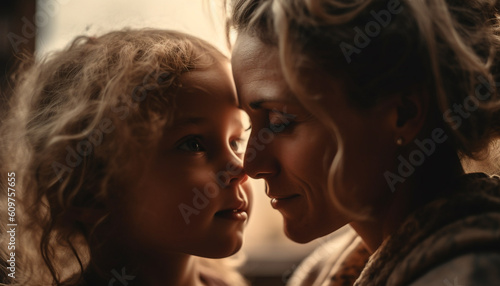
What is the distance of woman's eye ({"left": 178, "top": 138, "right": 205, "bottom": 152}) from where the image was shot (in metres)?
1.09

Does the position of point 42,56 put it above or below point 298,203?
above

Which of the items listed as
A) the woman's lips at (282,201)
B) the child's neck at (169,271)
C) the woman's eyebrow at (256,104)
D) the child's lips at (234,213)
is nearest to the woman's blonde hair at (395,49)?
the woman's eyebrow at (256,104)

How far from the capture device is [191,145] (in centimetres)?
110

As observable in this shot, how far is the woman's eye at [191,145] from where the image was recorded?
109 centimetres

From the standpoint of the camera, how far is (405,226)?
0.88 meters

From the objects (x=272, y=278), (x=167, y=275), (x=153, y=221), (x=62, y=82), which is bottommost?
(x=272, y=278)

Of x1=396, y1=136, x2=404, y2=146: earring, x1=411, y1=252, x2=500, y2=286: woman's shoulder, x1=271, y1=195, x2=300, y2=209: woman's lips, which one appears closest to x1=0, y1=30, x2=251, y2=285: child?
x1=271, y1=195, x2=300, y2=209: woman's lips

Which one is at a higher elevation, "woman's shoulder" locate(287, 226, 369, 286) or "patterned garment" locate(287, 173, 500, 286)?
"patterned garment" locate(287, 173, 500, 286)

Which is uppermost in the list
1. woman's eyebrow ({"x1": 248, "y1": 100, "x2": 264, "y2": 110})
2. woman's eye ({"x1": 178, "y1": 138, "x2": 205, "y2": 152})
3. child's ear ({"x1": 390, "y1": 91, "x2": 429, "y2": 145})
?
woman's eyebrow ({"x1": 248, "y1": 100, "x2": 264, "y2": 110})

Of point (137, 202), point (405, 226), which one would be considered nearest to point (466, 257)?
point (405, 226)

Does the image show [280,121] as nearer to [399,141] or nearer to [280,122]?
[280,122]

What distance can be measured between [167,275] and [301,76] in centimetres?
60

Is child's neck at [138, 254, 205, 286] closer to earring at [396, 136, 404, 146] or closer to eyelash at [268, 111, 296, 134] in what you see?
eyelash at [268, 111, 296, 134]

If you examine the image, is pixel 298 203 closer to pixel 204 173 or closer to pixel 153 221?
pixel 204 173
